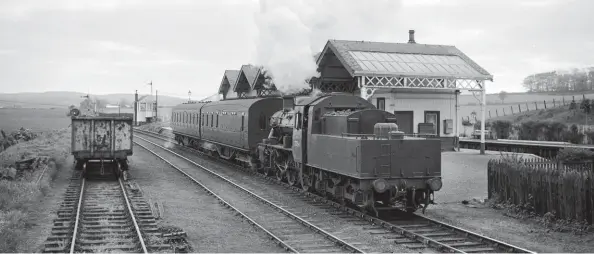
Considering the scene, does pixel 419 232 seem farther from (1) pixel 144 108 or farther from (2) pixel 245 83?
(1) pixel 144 108

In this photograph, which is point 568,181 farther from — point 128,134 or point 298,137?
point 128,134

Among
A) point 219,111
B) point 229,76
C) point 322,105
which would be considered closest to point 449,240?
point 322,105

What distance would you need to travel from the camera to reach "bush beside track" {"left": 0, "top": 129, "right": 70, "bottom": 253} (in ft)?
33.0

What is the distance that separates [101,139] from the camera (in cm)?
1914

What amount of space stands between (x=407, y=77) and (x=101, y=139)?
46.1ft

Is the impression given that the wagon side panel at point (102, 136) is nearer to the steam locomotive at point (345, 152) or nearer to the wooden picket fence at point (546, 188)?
the steam locomotive at point (345, 152)

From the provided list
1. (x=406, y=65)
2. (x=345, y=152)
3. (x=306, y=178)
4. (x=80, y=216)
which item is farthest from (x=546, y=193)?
(x=406, y=65)

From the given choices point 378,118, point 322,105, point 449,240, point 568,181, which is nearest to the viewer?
point 449,240

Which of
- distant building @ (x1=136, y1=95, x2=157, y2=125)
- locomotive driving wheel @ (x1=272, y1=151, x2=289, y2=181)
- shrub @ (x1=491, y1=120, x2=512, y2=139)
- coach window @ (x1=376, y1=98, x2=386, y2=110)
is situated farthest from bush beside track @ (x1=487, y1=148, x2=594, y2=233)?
distant building @ (x1=136, y1=95, x2=157, y2=125)

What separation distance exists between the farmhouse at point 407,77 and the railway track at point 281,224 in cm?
918

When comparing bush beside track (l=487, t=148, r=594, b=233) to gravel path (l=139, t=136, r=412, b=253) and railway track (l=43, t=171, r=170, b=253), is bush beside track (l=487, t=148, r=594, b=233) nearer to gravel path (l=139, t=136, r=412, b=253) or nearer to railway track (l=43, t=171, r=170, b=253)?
gravel path (l=139, t=136, r=412, b=253)

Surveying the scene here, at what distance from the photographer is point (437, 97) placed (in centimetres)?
2911

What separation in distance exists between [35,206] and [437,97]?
856 inches

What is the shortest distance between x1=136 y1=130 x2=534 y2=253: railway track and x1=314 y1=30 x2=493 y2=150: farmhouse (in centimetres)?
1122
